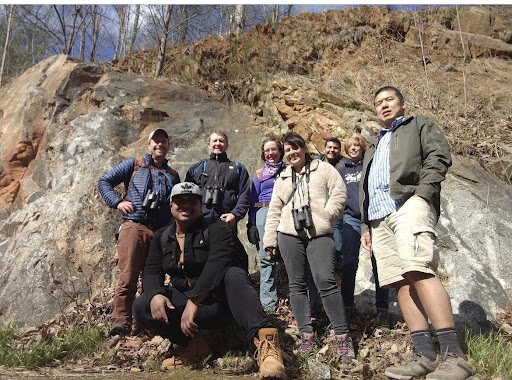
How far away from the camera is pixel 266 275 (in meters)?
5.15

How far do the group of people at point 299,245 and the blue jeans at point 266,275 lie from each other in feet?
0.07

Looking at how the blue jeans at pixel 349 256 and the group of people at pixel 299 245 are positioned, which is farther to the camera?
the blue jeans at pixel 349 256

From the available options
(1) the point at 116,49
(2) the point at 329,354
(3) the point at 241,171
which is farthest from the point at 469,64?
(1) the point at 116,49

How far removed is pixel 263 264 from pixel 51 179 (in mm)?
5235

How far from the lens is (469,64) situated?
11734 mm

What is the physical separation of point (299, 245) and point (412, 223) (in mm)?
1192

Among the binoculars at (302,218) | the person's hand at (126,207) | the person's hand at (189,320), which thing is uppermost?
the person's hand at (126,207)

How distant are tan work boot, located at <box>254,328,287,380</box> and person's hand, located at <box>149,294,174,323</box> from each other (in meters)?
0.83

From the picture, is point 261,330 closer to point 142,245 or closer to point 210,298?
point 210,298

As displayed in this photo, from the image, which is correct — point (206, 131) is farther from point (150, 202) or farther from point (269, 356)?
point (269, 356)

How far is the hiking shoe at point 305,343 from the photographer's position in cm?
380

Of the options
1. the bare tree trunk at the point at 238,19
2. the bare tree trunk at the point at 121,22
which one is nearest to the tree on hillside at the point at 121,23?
the bare tree trunk at the point at 121,22

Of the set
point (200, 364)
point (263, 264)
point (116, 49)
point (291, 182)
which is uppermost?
point (116, 49)

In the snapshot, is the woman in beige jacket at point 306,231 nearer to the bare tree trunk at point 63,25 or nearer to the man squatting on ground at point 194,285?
the man squatting on ground at point 194,285
